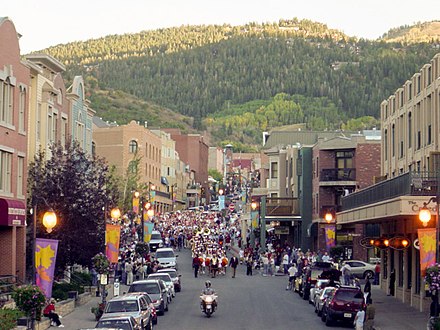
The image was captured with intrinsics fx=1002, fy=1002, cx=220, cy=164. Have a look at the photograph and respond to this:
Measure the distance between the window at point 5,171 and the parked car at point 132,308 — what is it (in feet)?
41.3

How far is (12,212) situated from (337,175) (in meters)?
39.3

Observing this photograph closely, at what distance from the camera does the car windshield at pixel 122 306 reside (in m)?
33.1

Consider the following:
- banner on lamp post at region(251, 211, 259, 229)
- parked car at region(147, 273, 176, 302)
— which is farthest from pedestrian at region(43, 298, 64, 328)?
banner on lamp post at region(251, 211, 259, 229)

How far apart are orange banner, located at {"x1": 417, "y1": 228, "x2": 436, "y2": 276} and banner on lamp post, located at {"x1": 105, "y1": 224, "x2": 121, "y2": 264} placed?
17156mm

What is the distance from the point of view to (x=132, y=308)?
109 feet

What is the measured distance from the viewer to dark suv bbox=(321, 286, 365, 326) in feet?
123

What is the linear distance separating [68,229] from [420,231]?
19329 mm

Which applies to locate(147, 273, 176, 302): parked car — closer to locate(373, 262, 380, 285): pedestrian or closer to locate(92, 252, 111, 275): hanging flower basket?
locate(92, 252, 111, 275): hanging flower basket

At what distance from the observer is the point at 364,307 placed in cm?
3725

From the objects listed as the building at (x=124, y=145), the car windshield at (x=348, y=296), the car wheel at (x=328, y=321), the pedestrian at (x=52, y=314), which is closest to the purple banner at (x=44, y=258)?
the pedestrian at (x=52, y=314)

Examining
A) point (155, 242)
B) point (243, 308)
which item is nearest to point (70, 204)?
point (243, 308)

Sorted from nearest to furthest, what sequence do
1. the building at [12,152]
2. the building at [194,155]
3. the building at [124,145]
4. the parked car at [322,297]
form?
1. the parked car at [322,297]
2. the building at [12,152]
3. the building at [124,145]
4. the building at [194,155]

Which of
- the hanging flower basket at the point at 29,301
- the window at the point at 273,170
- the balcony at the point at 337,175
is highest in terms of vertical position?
the window at the point at 273,170

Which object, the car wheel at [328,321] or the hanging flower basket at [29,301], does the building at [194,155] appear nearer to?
the car wheel at [328,321]
